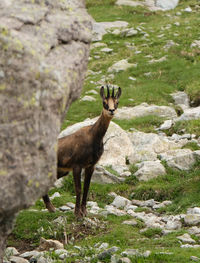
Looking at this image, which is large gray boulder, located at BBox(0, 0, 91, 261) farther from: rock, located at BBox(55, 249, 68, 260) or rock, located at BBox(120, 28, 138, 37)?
rock, located at BBox(120, 28, 138, 37)

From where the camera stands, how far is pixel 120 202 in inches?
567

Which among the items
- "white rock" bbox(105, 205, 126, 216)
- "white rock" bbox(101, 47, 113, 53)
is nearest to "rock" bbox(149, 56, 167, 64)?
"white rock" bbox(101, 47, 113, 53)

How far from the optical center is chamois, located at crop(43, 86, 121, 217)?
1253cm

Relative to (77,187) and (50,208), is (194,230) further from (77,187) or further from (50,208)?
(50,208)

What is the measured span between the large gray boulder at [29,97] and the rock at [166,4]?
42.9 metres

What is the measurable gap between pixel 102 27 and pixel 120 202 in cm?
2651

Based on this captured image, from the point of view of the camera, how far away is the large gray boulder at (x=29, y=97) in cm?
536

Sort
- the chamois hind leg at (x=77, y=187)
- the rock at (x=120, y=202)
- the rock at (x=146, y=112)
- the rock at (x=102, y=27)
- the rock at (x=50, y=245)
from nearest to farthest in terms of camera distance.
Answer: the rock at (x=50, y=245) < the chamois hind leg at (x=77, y=187) < the rock at (x=120, y=202) < the rock at (x=146, y=112) < the rock at (x=102, y=27)

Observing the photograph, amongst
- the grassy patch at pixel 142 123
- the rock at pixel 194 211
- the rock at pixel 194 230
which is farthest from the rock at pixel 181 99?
the rock at pixel 194 230

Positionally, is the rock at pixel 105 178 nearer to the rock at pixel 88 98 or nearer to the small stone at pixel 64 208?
the small stone at pixel 64 208

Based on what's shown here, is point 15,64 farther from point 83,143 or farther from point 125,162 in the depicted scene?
point 125,162

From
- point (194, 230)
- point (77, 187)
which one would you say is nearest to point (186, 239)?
point (194, 230)

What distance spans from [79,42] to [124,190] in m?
9.77

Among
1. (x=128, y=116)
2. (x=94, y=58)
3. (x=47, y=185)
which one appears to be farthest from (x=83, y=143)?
(x=94, y=58)
